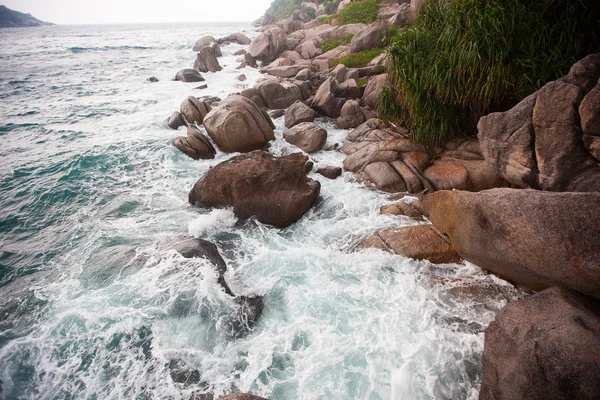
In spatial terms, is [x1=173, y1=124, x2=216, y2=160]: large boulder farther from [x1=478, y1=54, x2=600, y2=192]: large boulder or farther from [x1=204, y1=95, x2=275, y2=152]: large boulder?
[x1=478, y1=54, x2=600, y2=192]: large boulder

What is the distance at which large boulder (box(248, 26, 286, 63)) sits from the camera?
30.1 m

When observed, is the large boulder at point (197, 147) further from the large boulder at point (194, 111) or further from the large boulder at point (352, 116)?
the large boulder at point (352, 116)

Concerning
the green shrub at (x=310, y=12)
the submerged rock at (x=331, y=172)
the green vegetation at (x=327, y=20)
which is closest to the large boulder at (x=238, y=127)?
the submerged rock at (x=331, y=172)

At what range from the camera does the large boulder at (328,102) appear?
1551 cm

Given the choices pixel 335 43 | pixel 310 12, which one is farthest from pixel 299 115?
pixel 310 12

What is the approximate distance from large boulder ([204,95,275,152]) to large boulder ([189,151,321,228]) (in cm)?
368

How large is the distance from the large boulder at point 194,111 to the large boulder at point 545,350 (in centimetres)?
1573

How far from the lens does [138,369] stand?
5441 millimetres

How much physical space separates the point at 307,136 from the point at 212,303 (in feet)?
28.4

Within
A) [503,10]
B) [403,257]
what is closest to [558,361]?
[403,257]

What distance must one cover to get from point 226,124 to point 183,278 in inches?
302

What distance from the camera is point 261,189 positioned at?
9164 mm

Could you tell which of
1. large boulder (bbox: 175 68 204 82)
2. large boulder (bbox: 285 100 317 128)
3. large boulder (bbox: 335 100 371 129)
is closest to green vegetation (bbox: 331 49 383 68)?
large boulder (bbox: 335 100 371 129)

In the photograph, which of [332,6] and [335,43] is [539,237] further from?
[332,6]
